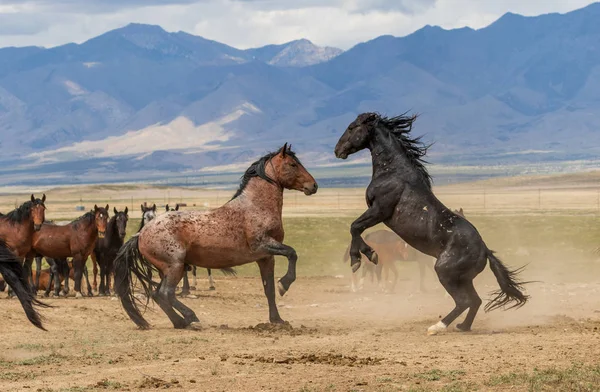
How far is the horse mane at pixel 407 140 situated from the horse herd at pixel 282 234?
0.05 feet

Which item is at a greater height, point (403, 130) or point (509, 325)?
point (403, 130)

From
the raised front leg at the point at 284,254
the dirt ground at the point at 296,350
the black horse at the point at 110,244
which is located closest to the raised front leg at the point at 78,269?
the black horse at the point at 110,244

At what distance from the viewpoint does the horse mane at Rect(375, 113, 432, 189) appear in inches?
607

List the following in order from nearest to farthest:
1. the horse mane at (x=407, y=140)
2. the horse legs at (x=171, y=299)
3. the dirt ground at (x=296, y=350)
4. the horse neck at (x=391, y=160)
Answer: the dirt ground at (x=296, y=350), the horse neck at (x=391, y=160), the horse mane at (x=407, y=140), the horse legs at (x=171, y=299)

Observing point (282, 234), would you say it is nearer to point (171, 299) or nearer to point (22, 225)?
point (171, 299)

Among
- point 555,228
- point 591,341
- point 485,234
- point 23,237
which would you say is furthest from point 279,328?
point 555,228

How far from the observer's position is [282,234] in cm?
1633

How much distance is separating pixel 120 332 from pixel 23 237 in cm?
675

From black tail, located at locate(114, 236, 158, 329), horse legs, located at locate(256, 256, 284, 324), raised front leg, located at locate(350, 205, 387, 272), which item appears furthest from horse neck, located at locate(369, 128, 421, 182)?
black tail, located at locate(114, 236, 158, 329)

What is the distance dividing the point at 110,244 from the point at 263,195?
9104 mm

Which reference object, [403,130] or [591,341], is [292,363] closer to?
[591,341]

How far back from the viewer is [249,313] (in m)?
20.8

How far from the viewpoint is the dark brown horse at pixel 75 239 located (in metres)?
24.0

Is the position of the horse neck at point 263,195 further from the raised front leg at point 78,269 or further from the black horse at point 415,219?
the raised front leg at point 78,269
